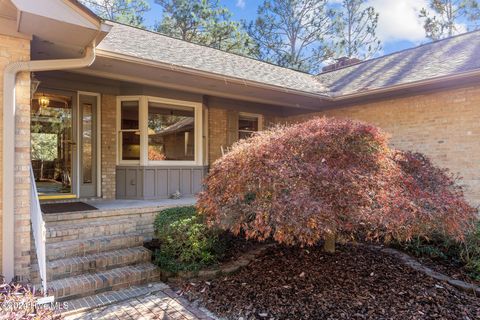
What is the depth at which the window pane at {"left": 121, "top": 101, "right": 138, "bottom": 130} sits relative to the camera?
6949mm

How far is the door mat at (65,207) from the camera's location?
5.20 meters

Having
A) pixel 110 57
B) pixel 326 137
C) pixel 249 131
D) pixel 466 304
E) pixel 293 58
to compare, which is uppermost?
pixel 293 58

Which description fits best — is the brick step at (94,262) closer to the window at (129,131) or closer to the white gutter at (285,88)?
the window at (129,131)

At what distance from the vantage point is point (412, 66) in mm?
7848

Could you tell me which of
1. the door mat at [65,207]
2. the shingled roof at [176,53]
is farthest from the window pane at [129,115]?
the door mat at [65,207]

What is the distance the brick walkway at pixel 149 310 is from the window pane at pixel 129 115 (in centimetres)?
408

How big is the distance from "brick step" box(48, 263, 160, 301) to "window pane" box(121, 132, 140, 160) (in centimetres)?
305

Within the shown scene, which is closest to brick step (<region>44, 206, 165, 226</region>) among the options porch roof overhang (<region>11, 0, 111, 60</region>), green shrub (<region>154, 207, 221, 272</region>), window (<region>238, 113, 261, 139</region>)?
green shrub (<region>154, 207, 221, 272</region>)

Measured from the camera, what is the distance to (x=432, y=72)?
6695 mm

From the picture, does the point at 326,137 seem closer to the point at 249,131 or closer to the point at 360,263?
the point at 360,263

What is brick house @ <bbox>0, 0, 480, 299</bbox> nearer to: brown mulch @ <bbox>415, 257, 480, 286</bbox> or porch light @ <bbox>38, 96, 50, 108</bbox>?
porch light @ <bbox>38, 96, 50, 108</bbox>

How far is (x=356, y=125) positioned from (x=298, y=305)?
241 centimetres

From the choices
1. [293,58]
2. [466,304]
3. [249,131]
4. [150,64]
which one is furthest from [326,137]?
[293,58]

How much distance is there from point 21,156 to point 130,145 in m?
3.24
